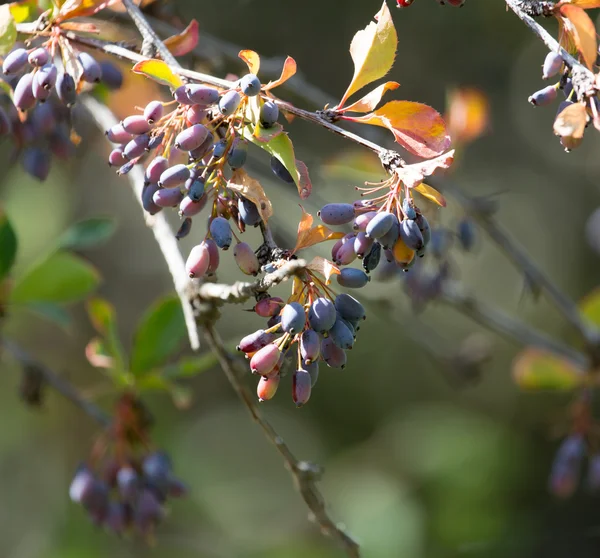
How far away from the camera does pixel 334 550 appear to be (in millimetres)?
3039

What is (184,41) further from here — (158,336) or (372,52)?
(158,336)

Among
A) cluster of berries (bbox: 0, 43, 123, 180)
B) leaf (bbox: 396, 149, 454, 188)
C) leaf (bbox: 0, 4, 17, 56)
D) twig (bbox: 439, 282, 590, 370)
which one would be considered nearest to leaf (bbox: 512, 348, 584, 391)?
twig (bbox: 439, 282, 590, 370)

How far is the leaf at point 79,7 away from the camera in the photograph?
89 centimetres

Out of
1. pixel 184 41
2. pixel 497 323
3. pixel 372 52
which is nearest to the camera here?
pixel 372 52

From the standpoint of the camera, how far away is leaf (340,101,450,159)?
0.77 meters

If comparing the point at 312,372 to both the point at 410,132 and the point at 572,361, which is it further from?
the point at 572,361

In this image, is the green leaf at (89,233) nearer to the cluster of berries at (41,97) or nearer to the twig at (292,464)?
the cluster of berries at (41,97)

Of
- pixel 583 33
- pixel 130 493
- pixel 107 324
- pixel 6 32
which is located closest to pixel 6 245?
pixel 107 324

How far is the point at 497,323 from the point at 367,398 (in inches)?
80.5

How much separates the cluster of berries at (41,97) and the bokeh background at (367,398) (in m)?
1.60

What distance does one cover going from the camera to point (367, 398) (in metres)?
3.73

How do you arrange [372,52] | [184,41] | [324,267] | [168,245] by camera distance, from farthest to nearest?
[168,245]
[184,41]
[372,52]
[324,267]

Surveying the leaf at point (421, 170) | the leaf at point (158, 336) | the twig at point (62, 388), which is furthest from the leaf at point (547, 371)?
the leaf at point (421, 170)

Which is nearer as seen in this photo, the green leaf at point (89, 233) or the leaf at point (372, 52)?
the leaf at point (372, 52)
